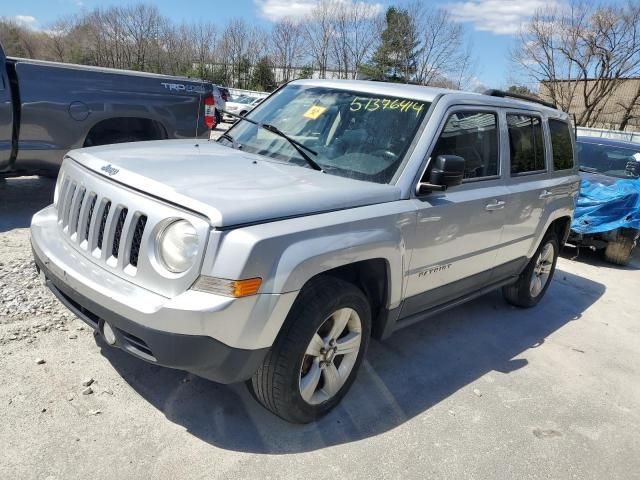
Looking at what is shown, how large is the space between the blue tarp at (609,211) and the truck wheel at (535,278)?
2.30 m

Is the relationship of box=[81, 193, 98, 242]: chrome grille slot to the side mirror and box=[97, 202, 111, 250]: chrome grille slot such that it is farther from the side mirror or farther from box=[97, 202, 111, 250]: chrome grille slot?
the side mirror

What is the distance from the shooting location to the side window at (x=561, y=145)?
5033 mm

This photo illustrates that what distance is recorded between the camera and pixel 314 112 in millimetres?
3775

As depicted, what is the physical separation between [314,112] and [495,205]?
1503 millimetres

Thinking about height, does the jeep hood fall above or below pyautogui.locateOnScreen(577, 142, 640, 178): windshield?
above

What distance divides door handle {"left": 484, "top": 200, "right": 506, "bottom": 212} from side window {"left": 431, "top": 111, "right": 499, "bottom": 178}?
217 millimetres

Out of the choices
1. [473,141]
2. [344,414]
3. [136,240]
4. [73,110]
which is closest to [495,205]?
[473,141]

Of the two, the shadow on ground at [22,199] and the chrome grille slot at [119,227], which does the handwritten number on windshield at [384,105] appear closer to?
the chrome grille slot at [119,227]

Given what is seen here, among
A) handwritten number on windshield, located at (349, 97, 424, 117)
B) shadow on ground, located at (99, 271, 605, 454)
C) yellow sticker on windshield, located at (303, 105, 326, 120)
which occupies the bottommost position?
shadow on ground, located at (99, 271, 605, 454)

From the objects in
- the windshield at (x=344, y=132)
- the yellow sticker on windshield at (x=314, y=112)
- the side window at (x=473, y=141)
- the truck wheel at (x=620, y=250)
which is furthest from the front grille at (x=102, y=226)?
the truck wheel at (x=620, y=250)

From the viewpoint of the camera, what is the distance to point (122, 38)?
47750 millimetres

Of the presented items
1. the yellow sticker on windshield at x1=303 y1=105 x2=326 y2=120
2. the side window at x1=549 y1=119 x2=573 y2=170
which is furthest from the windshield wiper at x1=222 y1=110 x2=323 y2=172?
the side window at x1=549 y1=119 x2=573 y2=170

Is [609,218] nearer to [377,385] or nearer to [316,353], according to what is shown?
[377,385]

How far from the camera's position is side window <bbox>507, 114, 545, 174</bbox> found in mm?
4320
